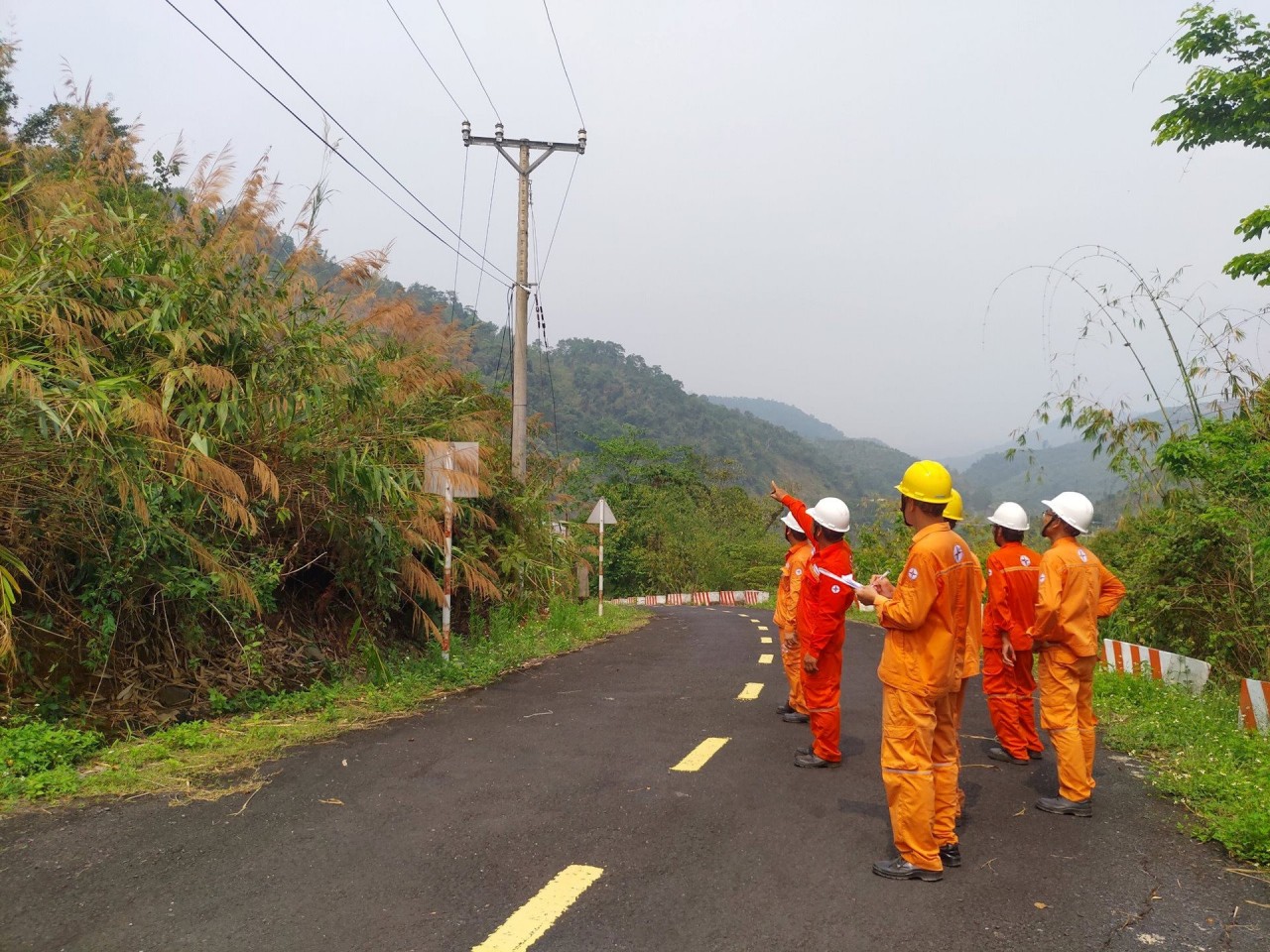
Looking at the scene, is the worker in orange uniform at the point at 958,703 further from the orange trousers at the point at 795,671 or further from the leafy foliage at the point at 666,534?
the leafy foliage at the point at 666,534

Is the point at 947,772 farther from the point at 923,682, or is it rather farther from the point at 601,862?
the point at 601,862

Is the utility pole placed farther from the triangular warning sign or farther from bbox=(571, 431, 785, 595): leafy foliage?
bbox=(571, 431, 785, 595): leafy foliage

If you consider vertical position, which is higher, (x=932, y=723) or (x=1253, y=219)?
(x=1253, y=219)

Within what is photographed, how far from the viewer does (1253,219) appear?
34.0 feet

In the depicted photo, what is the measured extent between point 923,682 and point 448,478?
6.06 metres

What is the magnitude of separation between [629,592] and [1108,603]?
143 feet

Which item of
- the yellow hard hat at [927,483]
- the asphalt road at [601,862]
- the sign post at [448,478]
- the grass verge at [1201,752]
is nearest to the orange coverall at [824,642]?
the asphalt road at [601,862]

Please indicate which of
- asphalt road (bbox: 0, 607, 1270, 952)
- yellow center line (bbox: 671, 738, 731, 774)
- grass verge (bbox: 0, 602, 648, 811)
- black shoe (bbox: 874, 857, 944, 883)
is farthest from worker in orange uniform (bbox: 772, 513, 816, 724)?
grass verge (bbox: 0, 602, 648, 811)

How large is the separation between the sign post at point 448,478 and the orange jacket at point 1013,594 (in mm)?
5279

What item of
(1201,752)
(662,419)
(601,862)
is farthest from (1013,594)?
(662,419)

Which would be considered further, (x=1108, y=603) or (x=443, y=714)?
(x=443, y=714)

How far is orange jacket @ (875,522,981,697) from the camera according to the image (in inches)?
167

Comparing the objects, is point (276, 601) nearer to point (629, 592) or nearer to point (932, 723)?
point (932, 723)

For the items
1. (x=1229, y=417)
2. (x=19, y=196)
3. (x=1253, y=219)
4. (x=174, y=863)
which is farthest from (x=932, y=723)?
(x=1253, y=219)
